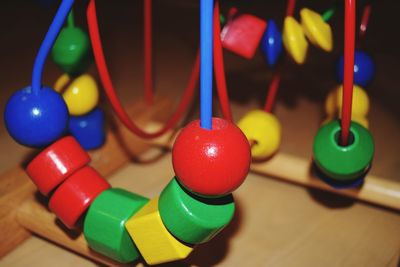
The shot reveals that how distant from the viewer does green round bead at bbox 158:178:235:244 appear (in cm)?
50

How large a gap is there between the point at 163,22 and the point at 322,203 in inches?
35.0

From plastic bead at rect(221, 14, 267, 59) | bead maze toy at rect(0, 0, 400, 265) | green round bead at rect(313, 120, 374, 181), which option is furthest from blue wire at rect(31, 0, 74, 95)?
green round bead at rect(313, 120, 374, 181)

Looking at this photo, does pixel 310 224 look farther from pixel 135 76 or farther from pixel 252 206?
pixel 135 76

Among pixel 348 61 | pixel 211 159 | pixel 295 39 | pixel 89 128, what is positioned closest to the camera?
pixel 211 159

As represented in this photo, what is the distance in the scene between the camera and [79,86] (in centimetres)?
72

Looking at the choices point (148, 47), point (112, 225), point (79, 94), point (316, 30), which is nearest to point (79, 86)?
point (79, 94)

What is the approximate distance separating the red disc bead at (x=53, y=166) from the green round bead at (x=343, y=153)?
324mm

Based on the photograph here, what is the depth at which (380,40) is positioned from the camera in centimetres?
129

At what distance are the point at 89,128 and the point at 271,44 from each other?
320 mm

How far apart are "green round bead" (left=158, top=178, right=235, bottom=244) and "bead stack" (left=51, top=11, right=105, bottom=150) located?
28cm

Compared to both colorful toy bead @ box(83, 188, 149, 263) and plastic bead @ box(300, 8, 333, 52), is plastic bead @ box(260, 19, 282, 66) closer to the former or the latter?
plastic bead @ box(300, 8, 333, 52)

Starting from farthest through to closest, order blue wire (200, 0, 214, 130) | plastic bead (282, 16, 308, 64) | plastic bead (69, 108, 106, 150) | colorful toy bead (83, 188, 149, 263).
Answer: plastic bead (69, 108, 106, 150), plastic bead (282, 16, 308, 64), colorful toy bead (83, 188, 149, 263), blue wire (200, 0, 214, 130)

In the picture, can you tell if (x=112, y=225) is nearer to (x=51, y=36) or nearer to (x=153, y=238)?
(x=153, y=238)

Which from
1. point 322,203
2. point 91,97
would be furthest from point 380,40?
point 91,97
